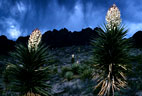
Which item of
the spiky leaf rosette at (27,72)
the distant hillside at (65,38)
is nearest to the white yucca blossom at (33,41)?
the spiky leaf rosette at (27,72)

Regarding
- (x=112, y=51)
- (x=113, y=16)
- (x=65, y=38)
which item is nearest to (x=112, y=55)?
(x=112, y=51)

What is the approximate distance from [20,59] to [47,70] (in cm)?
126

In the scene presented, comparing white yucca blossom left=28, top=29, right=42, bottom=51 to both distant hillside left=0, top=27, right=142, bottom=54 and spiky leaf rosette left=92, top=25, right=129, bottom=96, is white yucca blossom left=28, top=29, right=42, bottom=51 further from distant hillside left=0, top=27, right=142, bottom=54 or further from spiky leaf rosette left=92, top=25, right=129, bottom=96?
distant hillside left=0, top=27, right=142, bottom=54

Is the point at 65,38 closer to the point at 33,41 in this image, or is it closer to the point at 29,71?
the point at 33,41

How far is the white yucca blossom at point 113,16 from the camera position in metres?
6.93

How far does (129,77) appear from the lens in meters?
11.1

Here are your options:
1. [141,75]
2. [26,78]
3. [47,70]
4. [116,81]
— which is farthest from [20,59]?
[141,75]

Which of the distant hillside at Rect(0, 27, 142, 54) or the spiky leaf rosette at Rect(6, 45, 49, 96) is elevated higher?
the distant hillside at Rect(0, 27, 142, 54)

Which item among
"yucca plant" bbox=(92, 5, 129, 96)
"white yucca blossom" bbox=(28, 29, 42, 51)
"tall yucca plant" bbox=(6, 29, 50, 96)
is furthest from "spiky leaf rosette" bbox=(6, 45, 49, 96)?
"yucca plant" bbox=(92, 5, 129, 96)

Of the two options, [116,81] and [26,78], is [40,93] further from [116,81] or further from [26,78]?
[116,81]

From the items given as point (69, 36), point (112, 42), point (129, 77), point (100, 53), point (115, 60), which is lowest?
point (129, 77)

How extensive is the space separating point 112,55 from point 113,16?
7.10 feet

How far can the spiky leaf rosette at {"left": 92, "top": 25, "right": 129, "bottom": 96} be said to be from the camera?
6.72 metres

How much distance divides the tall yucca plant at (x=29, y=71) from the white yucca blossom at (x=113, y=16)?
13.3 ft
